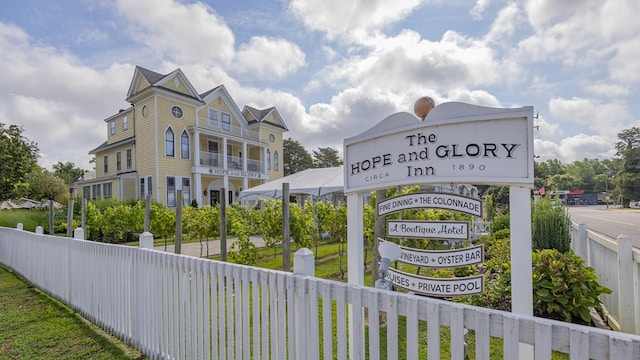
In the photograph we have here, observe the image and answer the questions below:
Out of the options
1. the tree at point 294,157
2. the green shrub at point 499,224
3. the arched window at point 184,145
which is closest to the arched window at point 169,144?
the arched window at point 184,145

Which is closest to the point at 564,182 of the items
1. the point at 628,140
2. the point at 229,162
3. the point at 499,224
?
the point at 628,140

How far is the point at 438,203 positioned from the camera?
2.56m

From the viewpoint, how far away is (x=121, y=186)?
20625mm

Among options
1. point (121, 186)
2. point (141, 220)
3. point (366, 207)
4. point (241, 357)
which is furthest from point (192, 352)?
point (121, 186)

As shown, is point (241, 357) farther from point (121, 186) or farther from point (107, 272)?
point (121, 186)

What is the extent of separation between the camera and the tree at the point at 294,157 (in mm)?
43000

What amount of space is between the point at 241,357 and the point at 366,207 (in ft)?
16.5

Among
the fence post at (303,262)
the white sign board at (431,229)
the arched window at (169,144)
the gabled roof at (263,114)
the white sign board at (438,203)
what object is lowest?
the fence post at (303,262)

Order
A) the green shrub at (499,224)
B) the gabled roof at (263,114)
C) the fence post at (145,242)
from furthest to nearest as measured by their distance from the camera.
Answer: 1. the gabled roof at (263,114)
2. the green shrub at (499,224)
3. the fence post at (145,242)

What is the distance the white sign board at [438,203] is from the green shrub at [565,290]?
2.56 meters

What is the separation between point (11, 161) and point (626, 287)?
70.7 feet

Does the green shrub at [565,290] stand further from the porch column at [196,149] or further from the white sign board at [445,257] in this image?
the porch column at [196,149]

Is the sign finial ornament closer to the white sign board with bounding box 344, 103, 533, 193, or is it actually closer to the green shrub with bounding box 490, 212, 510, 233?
the white sign board with bounding box 344, 103, 533, 193

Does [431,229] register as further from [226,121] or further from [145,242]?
[226,121]
